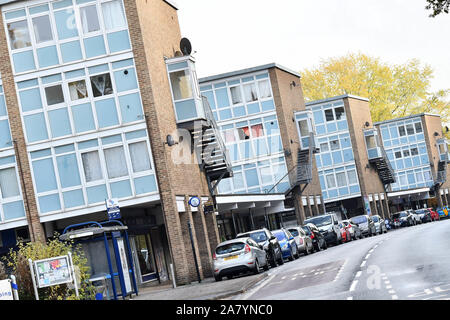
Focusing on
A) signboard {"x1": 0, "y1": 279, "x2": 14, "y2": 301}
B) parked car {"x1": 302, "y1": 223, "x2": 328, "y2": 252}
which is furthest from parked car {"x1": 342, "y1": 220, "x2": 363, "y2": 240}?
signboard {"x1": 0, "y1": 279, "x2": 14, "y2": 301}

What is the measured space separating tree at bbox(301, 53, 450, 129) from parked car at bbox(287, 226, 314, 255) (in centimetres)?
4492

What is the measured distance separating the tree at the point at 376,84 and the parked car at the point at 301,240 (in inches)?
1768

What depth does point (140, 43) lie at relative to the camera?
33.0 m

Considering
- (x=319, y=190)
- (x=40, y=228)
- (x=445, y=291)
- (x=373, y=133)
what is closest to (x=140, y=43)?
(x=40, y=228)

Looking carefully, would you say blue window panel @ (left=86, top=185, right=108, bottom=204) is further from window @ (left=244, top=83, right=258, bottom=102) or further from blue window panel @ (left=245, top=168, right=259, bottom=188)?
window @ (left=244, top=83, right=258, bottom=102)

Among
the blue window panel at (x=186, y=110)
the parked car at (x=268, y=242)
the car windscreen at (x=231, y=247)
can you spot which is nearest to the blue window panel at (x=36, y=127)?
the blue window panel at (x=186, y=110)

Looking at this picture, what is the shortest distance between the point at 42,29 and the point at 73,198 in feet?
22.1

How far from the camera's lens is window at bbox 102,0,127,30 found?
109ft

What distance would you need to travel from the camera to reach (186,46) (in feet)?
123

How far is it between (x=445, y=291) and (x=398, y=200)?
82334 millimetres

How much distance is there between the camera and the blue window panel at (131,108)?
33000 mm

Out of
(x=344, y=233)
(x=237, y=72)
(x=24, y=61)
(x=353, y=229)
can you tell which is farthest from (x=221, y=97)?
(x=24, y=61)

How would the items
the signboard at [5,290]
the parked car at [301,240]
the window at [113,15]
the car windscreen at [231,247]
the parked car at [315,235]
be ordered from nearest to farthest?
1. the signboard at [5,290]
2. the car windscreen at [231,247]
3. the window at [113,15]
4. the parked car at [301,240]
5. the parked car at [315,235]

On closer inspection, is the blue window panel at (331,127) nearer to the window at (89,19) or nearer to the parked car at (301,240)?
the parked car at (301,240)
